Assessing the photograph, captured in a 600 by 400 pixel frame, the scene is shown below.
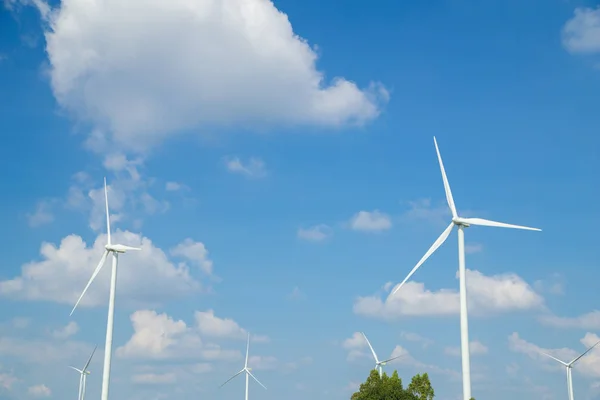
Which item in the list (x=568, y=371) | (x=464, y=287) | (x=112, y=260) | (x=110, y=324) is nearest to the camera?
(x=464, y=287)

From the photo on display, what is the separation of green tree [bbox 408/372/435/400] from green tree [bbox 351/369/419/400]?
1.11 meters

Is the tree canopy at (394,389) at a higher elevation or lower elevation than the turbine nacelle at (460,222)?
lower

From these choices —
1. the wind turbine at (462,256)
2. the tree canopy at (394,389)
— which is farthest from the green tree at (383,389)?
the wind turbine at (462,256)

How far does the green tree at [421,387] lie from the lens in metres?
131

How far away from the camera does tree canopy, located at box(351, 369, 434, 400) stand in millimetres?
131500

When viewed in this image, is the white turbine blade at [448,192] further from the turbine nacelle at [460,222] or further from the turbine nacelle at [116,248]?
the turbine nacelle at [116,248]

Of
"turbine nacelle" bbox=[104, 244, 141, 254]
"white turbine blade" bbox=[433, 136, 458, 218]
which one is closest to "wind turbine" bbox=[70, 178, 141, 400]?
"turbine nacelle" bbox=[104, 244, 141, 254]

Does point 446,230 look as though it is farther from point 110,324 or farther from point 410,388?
point 110,324

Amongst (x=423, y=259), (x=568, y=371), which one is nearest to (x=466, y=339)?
(x=423, y=259)

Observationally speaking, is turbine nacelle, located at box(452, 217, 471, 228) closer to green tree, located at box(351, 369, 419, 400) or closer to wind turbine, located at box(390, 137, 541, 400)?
wind turbine, located at box(390, 137, 541, 400)

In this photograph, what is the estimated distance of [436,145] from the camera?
110188 mm

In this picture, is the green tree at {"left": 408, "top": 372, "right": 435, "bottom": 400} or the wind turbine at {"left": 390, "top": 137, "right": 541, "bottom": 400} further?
the green tree at {"left": 408, "top": 372, "right": 435, "bottom": 400}

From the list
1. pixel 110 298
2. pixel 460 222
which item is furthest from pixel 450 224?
pixel 110 298

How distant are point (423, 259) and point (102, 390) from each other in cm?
5562
